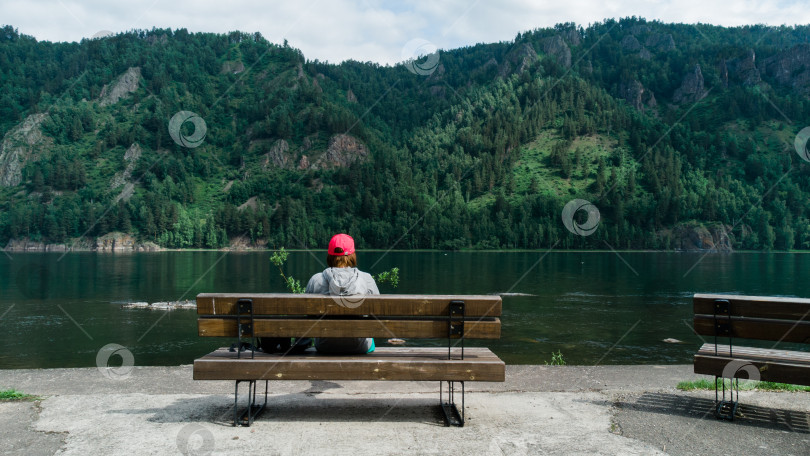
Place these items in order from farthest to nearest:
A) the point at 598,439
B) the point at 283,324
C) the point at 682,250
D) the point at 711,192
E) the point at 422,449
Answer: the point at 711,192 → the point at 682,250 → the point at 283,324 → the point at 598,439 → the point at 422,449

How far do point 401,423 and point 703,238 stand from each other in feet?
632

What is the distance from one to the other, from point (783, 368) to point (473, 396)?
3.71 metres

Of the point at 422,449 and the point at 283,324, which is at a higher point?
the point at 283,324

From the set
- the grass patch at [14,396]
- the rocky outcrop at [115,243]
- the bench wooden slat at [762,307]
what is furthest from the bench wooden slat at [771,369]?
the rocky outcrop at [115,243]

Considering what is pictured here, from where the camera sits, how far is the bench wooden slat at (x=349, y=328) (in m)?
6.50

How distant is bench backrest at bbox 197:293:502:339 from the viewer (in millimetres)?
6512

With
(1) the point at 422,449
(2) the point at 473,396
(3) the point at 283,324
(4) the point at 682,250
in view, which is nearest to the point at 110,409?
(3) the point at 283,324

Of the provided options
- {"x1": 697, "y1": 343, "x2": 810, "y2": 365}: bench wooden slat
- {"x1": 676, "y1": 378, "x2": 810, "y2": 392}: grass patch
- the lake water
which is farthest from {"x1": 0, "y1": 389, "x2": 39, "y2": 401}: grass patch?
the lake water

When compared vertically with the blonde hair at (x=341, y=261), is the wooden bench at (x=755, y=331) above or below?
below

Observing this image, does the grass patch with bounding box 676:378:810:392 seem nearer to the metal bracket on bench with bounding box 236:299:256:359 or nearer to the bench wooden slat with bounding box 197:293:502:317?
the bench wooden slat with bounding box 197:293:502:317

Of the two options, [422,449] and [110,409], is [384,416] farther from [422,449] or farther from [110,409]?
[110,409]

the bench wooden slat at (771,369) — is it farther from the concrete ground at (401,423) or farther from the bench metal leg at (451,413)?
the bench metal leg at (451,413)

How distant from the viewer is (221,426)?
6637 mm

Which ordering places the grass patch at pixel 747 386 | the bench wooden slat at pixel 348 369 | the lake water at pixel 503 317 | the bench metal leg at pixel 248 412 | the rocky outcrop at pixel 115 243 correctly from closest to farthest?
the bench wooden slat at pixel 348 369, the bench metal leg at pixel 248 412, the grass patch at pixel 747 386, the lake water at pixel 503 317, the rocky outcrop at pixel 115 243
